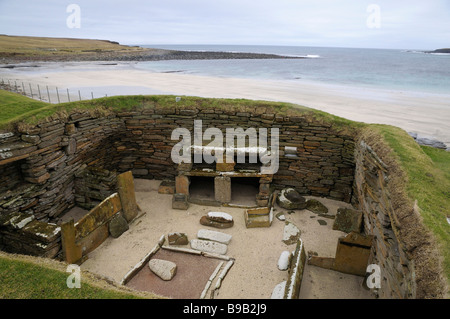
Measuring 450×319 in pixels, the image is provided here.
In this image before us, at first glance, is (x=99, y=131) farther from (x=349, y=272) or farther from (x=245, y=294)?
(x=349, y=272)

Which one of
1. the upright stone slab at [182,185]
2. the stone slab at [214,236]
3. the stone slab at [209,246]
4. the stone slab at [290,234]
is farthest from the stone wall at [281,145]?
the stone slab at [209,246]

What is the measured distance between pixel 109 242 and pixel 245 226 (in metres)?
3.30

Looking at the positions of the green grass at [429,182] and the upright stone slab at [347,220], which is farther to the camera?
the upright stone slab at [347,220]

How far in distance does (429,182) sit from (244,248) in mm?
3892

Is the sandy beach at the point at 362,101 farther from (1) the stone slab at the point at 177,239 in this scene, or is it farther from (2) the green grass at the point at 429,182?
(1) the stone slab at the point at 177,239

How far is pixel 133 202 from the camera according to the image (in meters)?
7.56

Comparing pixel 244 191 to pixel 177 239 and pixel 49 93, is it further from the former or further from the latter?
pixel 49 93

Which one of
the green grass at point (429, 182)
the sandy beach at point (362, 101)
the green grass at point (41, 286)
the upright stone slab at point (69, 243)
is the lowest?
the upright stone slab at point (69, 243)

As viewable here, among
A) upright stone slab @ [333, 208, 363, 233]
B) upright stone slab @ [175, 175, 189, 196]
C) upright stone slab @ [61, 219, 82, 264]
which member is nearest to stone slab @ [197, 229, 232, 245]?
upright stone slab @ [175, 175, 189, 196]

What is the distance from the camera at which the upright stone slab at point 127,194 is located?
7117mm

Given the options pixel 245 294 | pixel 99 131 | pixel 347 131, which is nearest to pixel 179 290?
pixel 245 294

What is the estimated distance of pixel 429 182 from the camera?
524 cm
